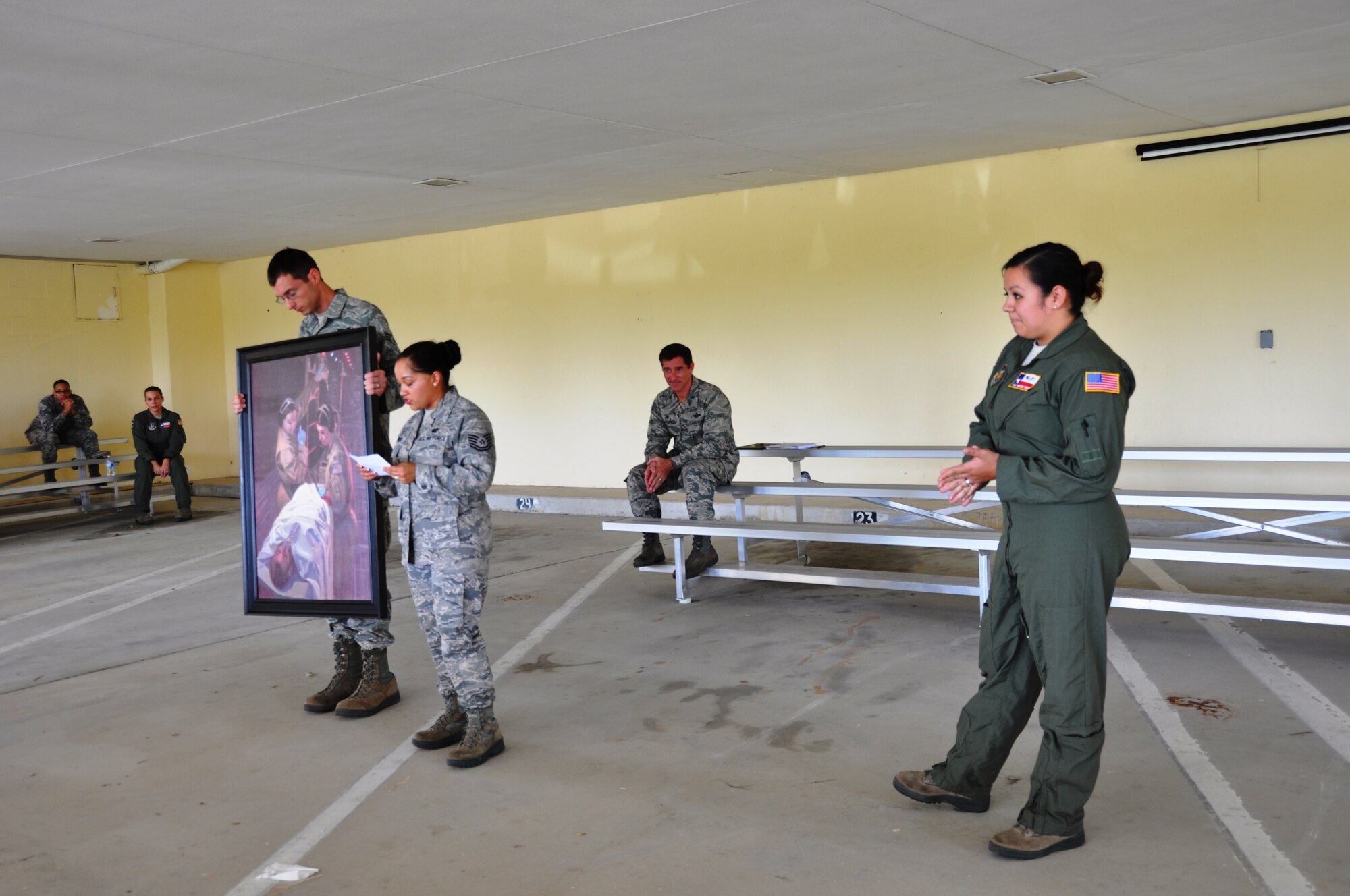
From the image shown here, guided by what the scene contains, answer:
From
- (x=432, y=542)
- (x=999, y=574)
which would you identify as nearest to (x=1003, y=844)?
(x=999, y=574)

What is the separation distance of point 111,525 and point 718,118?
814 centimetres

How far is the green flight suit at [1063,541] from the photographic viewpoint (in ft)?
9.00

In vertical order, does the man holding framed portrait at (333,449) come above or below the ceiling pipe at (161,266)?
below

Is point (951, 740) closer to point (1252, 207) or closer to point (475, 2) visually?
point (475, 2)

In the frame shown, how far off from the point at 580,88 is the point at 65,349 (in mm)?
10662

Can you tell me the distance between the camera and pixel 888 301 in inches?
366

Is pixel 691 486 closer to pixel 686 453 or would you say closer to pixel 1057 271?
pixel 686 453

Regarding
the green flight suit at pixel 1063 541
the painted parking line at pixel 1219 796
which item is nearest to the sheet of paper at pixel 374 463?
the green flight suit at pixel 1063 541

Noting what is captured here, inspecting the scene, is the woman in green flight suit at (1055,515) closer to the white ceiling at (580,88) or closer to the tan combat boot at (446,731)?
the tan combat boot at (446,731)

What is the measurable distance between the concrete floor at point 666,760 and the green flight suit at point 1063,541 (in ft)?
1.04

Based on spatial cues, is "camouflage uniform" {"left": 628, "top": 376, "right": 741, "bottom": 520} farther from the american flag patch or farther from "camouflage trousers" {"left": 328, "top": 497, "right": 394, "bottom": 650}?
the american flag patch

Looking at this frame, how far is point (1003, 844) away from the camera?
9.52ft

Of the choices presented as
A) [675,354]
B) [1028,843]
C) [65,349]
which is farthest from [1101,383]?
[65,349]

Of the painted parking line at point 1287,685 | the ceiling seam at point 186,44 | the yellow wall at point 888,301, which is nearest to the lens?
the painted parking line at point 1287,685
